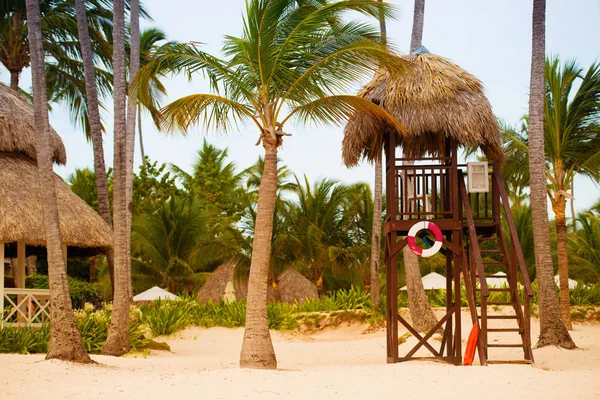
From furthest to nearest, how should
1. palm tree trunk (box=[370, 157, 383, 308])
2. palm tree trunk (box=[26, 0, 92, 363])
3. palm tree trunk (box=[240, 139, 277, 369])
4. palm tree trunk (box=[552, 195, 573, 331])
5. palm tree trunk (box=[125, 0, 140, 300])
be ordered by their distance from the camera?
palm tree trunk (box=[370, 157, 383, 308]) < palm tree trunk (box=[552, 195, 573, 331]) < palm tree trunk (box=[125, 0, 140, 300]) < palm tree trunk (box=[26, 0, 92, 363]) < palm tree trunk (box=[240, 139, 277, 369])

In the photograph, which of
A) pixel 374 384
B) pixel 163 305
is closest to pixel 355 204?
pixel 163 305

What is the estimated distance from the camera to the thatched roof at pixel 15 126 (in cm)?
1564

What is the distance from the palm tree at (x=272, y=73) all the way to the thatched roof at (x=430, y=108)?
0.72 m

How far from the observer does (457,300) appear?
472 inches

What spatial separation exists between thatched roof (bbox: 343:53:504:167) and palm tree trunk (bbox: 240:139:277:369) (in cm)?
177

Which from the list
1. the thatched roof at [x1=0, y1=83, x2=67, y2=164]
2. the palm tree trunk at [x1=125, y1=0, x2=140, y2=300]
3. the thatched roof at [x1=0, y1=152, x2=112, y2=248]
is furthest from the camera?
the thatched roof at [x1=0, y1=83, x2=67, y2=164]

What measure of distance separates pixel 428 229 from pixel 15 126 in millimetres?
8725

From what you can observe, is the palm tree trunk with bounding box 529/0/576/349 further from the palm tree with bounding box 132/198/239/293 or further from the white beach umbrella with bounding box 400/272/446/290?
the palm tree with bounding box 132/198/239/293

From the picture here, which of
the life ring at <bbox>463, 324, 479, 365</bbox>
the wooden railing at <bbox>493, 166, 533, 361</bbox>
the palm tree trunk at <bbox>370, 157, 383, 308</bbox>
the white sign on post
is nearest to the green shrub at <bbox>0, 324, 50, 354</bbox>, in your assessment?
the life ring at <bbox>463, 324, 479, 365</bbox>

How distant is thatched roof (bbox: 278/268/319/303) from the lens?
26312 mm

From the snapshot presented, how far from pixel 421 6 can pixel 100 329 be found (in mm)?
9704

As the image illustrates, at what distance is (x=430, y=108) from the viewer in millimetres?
12008

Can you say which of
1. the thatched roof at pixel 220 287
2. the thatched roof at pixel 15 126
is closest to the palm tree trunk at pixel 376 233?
the thatched roof at pixel 220 287

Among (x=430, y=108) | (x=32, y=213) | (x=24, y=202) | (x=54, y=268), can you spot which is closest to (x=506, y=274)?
(x=430, y=108)
